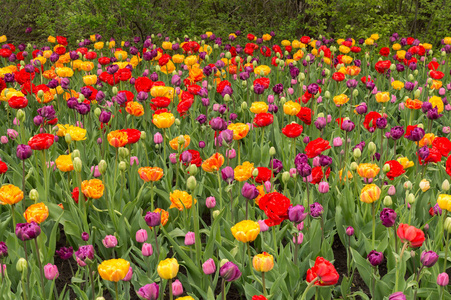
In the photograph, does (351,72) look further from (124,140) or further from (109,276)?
(109,276)

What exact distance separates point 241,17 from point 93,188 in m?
6.43

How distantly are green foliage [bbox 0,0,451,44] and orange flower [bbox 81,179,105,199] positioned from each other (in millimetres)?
4807

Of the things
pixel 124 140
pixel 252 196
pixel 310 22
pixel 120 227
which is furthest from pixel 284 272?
pixel 310 22

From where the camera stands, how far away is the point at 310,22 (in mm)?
7973

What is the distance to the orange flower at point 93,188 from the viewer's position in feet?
7.35

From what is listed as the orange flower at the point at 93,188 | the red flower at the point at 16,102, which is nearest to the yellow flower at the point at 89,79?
the red flower at the point at 16,102

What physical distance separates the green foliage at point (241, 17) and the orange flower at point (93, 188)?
4807 mm

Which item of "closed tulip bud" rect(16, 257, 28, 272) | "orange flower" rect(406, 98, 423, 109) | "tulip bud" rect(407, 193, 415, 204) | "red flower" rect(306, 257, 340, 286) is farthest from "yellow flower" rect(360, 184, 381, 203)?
"orange flower" rect(406, 98, 423, 109)

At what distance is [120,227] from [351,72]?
3051mm

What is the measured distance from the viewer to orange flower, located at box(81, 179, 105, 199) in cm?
224

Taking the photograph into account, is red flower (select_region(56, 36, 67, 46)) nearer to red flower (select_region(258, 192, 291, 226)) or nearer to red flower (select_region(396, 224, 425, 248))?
red flower (select_region(258, 192, 291, 226))

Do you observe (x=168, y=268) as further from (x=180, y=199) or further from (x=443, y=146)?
(x=443, y=146)

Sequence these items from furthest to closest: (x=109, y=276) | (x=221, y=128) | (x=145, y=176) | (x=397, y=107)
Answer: (x=397, y=107) → (x=221, y=128) → (x=145, y=176) → (x=109, y=276)

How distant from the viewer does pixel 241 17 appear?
8.12m
